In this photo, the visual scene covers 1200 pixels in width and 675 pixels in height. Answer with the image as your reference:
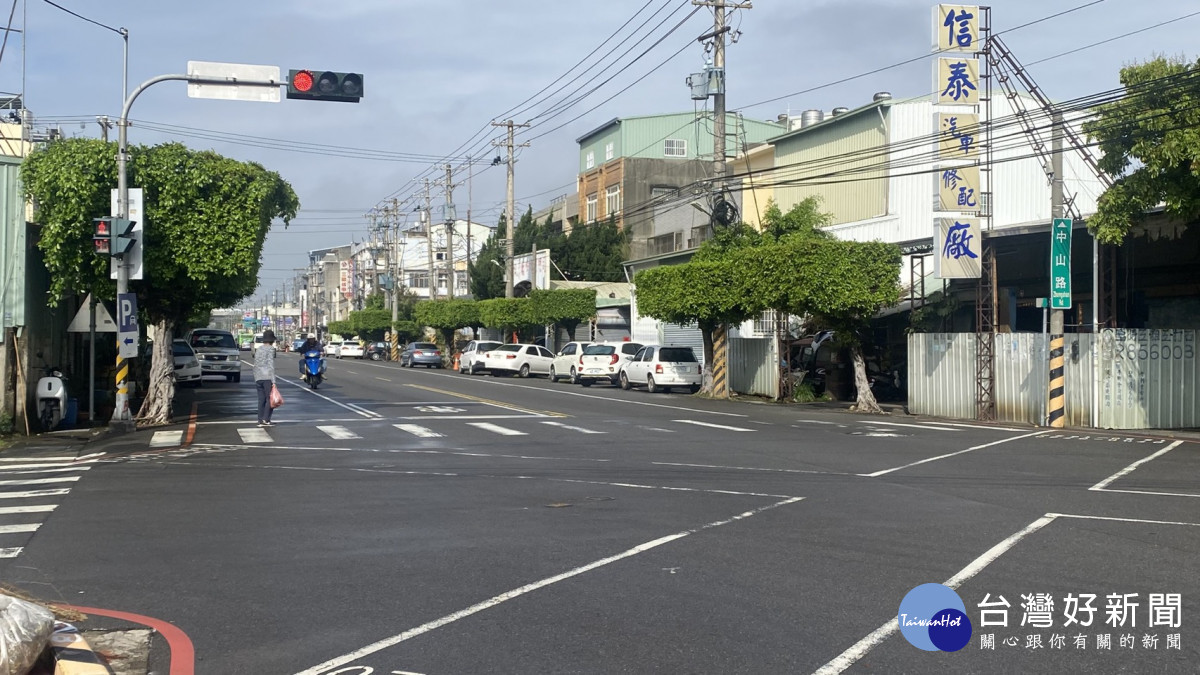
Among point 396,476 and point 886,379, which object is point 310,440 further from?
point 886,379

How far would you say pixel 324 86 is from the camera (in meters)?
17.3

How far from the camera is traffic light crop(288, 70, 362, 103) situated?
1717 cm

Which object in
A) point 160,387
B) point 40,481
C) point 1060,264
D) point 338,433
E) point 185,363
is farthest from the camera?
point 185,363

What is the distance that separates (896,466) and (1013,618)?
8523mm

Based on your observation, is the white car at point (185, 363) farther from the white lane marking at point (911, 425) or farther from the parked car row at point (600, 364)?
the white lane marking at point (911, 425)

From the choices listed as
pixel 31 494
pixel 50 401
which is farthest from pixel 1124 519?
pixel 50 401

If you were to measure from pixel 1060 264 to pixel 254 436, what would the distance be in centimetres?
1648

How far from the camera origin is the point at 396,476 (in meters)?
14.3

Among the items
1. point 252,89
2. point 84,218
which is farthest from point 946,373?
point 84,218

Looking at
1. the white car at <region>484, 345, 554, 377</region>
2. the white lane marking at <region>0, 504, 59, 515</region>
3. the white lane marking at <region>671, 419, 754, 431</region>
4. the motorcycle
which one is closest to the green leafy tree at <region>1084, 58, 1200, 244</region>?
the white lane marking at <region>671, 419, 754, 431</region>

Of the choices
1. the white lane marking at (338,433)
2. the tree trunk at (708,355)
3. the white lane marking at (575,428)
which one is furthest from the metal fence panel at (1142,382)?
the white lane marking at (338,433)

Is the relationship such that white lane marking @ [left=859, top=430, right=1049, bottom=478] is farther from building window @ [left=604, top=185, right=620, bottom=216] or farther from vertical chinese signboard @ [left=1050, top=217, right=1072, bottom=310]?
building window @ [left=604, top=185, right=620, bottom=216]

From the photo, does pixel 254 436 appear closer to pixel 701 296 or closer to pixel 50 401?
pixel 50 401

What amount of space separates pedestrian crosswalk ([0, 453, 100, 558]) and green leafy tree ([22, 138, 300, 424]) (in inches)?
237
